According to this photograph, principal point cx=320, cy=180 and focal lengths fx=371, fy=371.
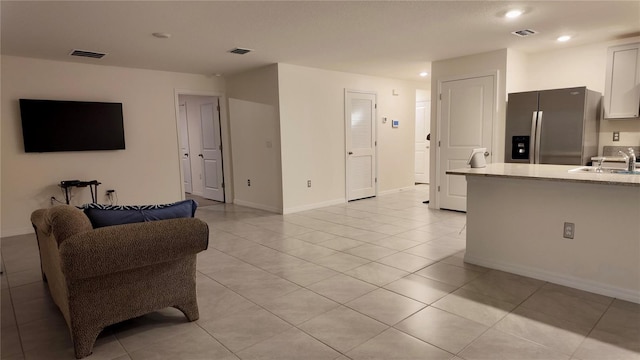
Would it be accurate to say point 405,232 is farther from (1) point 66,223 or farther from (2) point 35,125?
(2) point 35,125

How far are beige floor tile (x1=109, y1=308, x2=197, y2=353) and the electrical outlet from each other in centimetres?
284

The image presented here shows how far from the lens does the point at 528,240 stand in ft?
10.2

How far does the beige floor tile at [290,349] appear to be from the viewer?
2.08 meters

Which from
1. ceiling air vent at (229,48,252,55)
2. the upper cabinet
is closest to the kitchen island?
the upper cabinet

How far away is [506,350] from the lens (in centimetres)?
207

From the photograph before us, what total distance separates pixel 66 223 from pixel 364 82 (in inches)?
224

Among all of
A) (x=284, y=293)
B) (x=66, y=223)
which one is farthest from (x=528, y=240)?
(x=66, y=223)

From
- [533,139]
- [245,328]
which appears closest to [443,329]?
[245,328]

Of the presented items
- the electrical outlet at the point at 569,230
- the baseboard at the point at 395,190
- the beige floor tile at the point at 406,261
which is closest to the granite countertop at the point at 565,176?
the electrical outlet at the point at 569,230

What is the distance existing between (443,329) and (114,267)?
1.98 m

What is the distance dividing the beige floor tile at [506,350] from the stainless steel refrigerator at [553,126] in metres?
3.25

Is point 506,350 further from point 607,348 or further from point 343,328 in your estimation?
point 343,328

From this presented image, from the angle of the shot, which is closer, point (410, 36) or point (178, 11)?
point (178, 11)

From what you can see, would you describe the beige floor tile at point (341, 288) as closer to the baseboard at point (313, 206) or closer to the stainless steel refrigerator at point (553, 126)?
the baseboard at point (313, 206)
